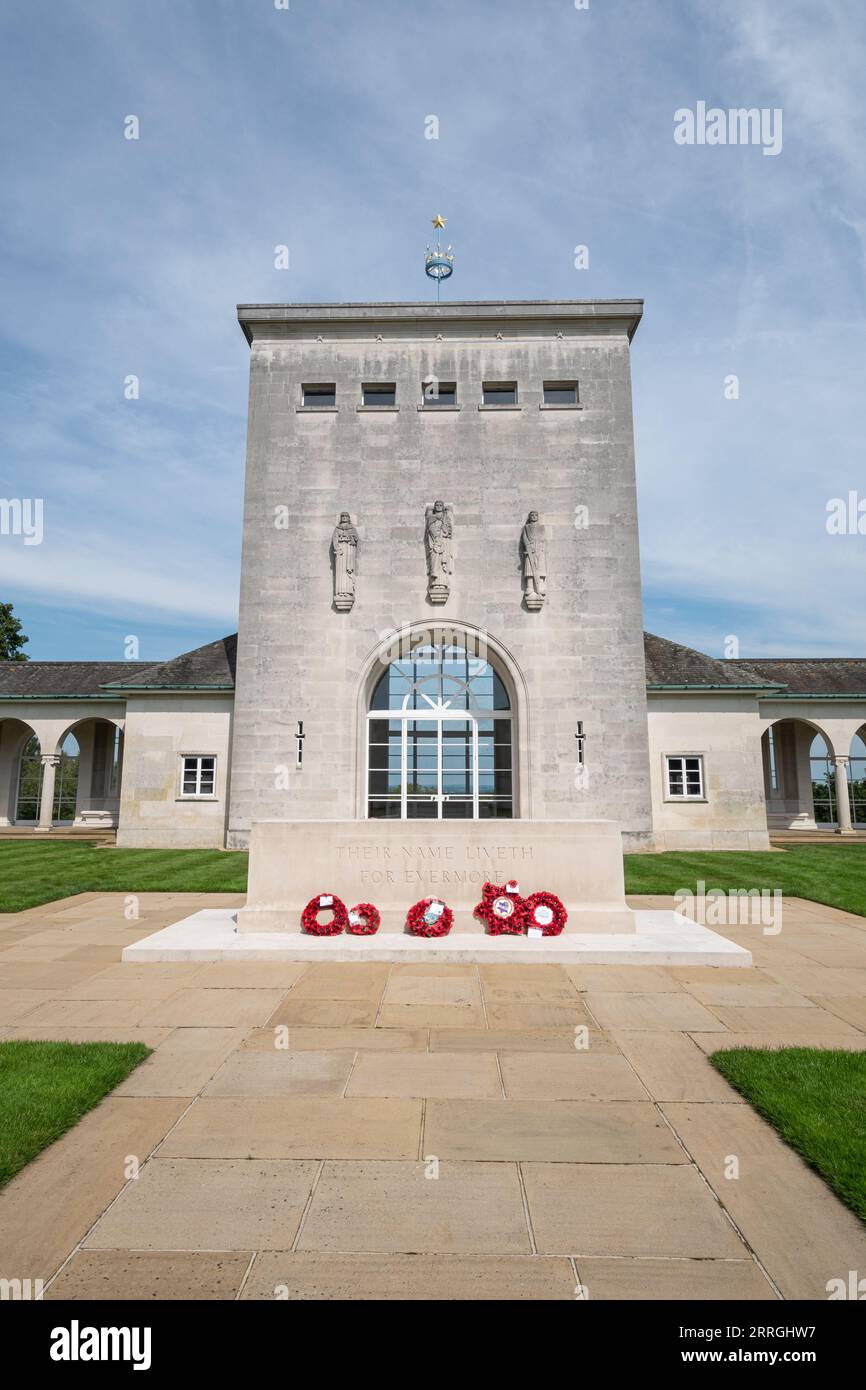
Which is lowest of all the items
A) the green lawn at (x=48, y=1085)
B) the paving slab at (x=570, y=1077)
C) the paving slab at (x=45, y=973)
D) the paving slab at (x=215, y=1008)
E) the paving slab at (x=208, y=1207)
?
the paving slab at (x=570, y=1077)

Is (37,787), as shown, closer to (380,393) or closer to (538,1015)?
(380,393)

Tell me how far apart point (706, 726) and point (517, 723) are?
20.4 ft

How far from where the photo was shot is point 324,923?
32.2ft

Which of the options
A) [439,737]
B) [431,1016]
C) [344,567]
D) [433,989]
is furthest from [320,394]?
[431,1016]

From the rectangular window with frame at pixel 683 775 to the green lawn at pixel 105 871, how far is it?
13003 mm

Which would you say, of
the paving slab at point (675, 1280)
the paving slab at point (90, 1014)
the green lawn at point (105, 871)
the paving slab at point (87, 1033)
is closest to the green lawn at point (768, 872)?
the green lawn at point (105, 871)

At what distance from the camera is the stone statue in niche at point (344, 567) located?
2205 cm

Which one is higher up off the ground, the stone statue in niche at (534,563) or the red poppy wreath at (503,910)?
the stone statue in niche at (534,563)

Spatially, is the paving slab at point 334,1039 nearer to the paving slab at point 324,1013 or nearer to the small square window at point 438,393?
the paving slab at point 324,1013

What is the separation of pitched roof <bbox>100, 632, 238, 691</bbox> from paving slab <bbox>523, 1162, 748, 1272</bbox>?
20.5 m

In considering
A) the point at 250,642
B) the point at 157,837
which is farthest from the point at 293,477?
the point at 157,837

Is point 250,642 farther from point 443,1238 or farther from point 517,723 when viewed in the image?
point 443,1238

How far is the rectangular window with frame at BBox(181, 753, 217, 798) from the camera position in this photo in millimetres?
23328

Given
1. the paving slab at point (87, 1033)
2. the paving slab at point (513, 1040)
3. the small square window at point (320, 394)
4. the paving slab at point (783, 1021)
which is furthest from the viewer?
the small square window at point (320, 394)
